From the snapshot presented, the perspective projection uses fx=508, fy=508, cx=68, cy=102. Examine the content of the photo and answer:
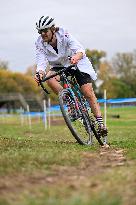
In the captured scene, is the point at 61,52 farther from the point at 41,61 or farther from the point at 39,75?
the point at 39,75

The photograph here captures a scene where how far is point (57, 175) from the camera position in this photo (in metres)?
4.35

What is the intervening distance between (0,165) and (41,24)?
10.1 ft

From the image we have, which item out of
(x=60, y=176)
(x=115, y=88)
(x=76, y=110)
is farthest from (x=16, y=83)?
(x=60, y=176)

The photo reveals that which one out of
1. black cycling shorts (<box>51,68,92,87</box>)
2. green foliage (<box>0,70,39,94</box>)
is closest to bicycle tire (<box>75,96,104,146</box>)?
black cycling shorts (<box>51,68,92,87</box>)

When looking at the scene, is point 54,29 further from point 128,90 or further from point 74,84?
point 128,90

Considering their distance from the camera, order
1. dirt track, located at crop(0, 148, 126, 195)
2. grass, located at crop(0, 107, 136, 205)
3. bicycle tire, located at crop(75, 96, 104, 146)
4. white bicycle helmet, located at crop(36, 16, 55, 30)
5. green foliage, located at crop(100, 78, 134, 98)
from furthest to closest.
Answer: green foliage, located at crop(100, 78, 134, 98), bicycle tire, located at crop(75, 96, 104, 146), white bicycle helmet, located at crop(36, 16, 55, 30), dirt track, located at crop(0, 148, 126, 195), grass, located at crop(0, 107, 136, 205)

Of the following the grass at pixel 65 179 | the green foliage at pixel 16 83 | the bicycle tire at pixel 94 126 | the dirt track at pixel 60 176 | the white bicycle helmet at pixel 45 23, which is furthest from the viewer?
the green foliage at pixel 16 83

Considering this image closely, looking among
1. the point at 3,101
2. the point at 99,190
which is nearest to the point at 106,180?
the point at 99,190

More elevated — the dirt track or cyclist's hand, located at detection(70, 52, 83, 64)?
cyclist's hand, located at detection(70, 52, 83, 64)

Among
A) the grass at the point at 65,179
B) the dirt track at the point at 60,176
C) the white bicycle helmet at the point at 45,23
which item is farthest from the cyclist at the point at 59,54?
the dirt track at the point at 60,176

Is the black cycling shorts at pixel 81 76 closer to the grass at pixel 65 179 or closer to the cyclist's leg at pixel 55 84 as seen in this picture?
the cyclist's leg at pixel 55 84

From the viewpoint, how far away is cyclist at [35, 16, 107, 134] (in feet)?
24.4

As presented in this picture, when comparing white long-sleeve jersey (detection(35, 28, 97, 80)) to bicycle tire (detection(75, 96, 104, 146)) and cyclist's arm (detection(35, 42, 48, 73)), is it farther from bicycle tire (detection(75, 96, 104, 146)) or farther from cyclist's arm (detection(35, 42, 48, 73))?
bicycle tire (detection(75, 96, 104, 146))

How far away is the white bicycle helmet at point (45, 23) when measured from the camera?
737 cm
